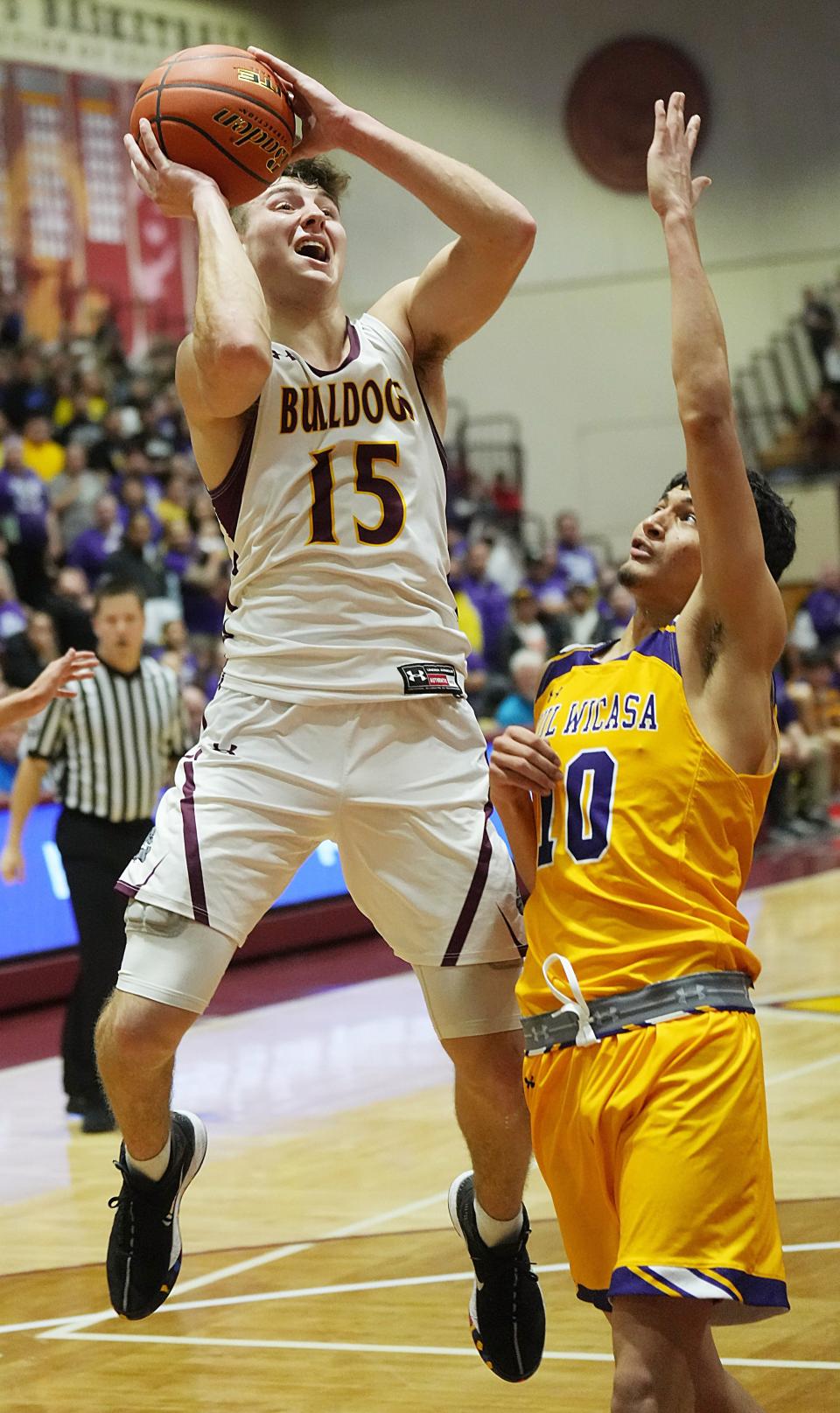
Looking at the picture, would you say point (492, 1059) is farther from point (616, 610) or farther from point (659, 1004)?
point (616, 610)

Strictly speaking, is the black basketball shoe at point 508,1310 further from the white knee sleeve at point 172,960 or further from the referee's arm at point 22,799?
the referee's arm at point 22,799

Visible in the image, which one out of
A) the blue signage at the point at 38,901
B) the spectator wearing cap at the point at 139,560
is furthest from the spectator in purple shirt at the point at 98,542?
the blue signage at the point at 38,901

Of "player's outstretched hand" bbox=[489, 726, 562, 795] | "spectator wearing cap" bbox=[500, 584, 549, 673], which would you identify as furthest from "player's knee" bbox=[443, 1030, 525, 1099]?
"spectator wearing cap" bbox=[500, 584, 549, 673]

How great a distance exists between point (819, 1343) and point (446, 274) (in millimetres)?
2498

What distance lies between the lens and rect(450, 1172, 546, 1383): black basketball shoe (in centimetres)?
390

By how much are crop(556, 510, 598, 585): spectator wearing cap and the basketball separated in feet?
48.7

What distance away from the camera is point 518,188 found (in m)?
22.7

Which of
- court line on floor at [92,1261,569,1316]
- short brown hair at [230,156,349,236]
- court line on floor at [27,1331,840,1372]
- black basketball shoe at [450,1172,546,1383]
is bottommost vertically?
court line on floor at [92,1261,569,1316]

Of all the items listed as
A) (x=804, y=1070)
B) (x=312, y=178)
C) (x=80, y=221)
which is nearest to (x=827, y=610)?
(x=80, y=221)

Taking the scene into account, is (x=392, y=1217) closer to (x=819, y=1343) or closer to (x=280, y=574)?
(x=819, y=1343)

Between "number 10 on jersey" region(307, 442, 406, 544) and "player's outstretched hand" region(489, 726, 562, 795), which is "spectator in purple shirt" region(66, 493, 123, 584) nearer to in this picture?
"number 10 on jersey" region(307, 442, 406, 544)

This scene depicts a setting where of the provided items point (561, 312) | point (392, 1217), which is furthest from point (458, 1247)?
point (561, 312)

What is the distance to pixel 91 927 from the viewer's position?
7180 mm

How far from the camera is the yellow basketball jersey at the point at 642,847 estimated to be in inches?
123
